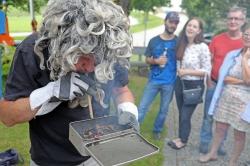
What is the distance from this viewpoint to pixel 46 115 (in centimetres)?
162

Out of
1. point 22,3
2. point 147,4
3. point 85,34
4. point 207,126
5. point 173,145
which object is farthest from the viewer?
point 22,3

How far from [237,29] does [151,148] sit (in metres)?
2.92

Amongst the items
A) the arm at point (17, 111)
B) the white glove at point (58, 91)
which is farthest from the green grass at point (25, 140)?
the white glove at point (58, 91)

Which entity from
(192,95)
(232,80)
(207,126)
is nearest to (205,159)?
(207,126)

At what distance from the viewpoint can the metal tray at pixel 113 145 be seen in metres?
1.30

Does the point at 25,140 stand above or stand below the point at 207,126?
→ below

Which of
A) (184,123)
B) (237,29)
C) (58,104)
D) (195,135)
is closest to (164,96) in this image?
(184,123)

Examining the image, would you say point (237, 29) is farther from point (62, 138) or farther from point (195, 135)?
point (62, 138)

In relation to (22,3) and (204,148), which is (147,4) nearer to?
(22,3)

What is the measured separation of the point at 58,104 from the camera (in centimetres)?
151

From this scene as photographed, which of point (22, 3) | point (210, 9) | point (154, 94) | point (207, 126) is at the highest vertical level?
point (22, 3)

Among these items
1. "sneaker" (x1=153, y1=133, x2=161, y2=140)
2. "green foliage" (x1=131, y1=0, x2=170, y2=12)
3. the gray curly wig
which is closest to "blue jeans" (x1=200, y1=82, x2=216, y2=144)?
"sneaker" (x1=153, y1=133, x2=161, y2=140)

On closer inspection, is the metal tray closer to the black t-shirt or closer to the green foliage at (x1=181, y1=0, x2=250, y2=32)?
the black t-shirt

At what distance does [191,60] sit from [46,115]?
273cm
